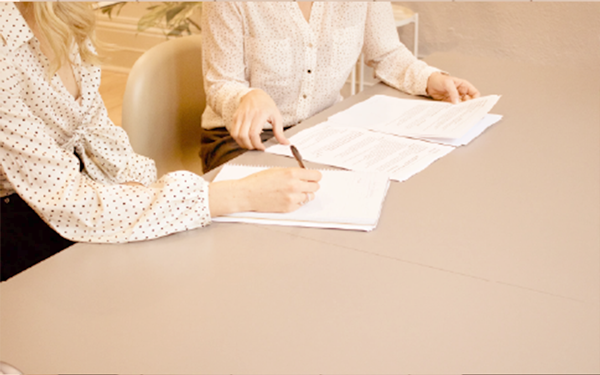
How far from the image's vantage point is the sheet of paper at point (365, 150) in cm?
116

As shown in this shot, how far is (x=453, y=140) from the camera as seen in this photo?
127cm

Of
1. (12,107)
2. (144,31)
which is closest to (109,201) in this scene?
(12,107)

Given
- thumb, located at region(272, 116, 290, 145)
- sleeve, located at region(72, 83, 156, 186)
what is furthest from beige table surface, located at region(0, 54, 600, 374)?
sleeve, located at region(72, 83, 156, 186)

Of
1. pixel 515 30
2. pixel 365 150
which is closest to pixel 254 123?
pixel 365 150

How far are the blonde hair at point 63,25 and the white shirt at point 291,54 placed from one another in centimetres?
37

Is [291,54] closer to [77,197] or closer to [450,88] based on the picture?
[450,88]

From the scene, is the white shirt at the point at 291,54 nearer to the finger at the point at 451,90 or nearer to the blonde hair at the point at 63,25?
the finger at the point at 451,90

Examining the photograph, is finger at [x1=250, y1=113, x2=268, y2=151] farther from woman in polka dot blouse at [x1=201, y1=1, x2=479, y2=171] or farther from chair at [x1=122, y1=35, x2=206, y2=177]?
chair at [x1=122, y1=35, x2=206, y2=177]

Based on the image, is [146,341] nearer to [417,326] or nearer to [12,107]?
[417,326]

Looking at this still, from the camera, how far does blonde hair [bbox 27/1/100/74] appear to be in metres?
1.05

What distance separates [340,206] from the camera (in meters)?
0.99

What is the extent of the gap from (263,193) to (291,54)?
2.26ft

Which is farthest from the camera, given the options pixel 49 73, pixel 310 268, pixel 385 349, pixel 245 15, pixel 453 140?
pixel 245 15

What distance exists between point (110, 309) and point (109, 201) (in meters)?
0.24
